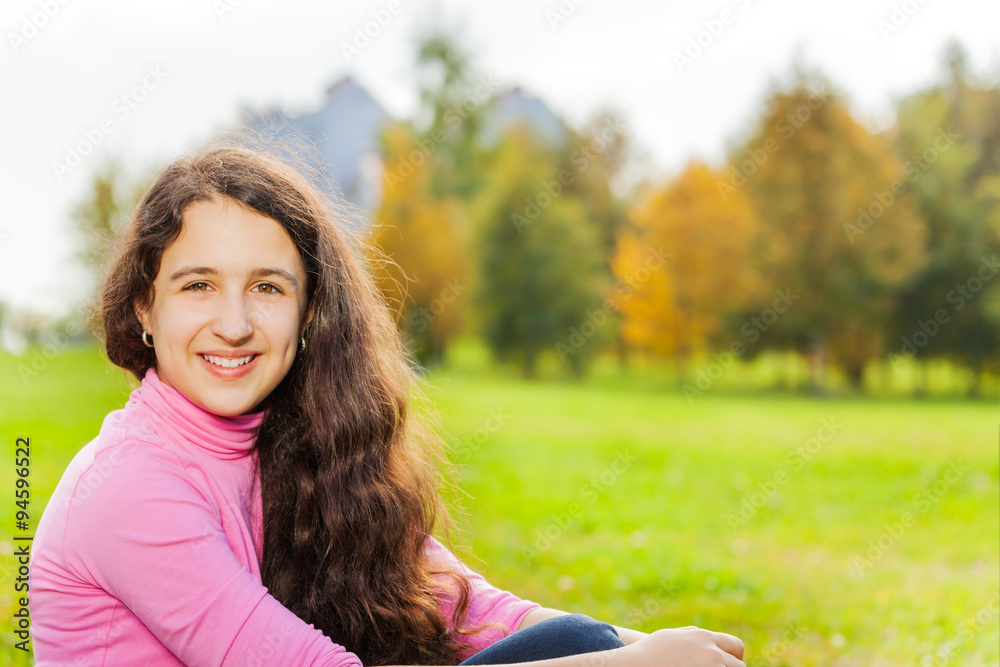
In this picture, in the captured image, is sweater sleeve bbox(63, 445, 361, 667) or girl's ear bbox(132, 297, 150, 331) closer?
sweater sleeve bbox(63, 445, 361, 667)

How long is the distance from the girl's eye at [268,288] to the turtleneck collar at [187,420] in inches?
12.1

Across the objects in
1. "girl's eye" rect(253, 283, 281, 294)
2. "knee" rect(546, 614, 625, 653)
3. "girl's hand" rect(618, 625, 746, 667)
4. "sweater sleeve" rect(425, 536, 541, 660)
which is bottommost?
"sweater sleeve" rect(425, 536, 541, 660)

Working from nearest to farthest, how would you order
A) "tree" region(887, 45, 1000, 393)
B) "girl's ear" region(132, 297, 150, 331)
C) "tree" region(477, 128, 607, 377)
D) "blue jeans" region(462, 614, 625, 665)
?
"blue jeans" region(462, 614, 625, 665), "girl's ear" region(132, 297, 150, 331), "tree" region(887, 45, 1000, 393), "tree" region(477, 128, 607, 377)

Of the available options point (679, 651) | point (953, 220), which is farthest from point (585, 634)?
point (953, 220)

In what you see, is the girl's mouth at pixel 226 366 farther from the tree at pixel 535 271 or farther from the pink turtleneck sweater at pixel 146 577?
the tree at pixel 535 271

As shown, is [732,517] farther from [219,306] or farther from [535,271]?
[535,271]

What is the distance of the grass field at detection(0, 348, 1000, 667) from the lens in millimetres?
4160

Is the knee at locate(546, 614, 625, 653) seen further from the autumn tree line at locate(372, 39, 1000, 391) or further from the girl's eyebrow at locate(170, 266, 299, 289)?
the autumn tree line at locate(372, 39, 1000, 391)

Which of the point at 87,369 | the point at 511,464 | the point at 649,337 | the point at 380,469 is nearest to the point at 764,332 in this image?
the point at 649,337

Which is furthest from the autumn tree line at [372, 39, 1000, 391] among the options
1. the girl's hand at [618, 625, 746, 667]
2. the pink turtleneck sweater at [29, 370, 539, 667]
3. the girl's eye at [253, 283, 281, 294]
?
the girl's hand at [618, 625, 746, 667]

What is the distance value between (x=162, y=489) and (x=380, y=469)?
2.13 feet

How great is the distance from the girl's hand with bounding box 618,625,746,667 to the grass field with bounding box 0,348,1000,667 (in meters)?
0.96

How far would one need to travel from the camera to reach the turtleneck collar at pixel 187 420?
186 centimetres

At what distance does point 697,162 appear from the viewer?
927 inches
